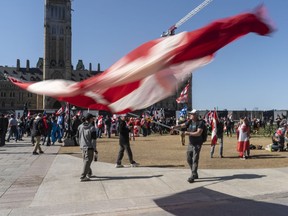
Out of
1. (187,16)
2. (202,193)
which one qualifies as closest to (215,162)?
(202,193)

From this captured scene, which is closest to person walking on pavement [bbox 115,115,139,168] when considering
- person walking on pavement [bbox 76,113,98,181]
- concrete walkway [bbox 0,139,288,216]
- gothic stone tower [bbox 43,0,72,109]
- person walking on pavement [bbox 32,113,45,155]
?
concrete walkway [bbox 0,139,288,216]

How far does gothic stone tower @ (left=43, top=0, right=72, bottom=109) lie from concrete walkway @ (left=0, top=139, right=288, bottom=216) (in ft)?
385

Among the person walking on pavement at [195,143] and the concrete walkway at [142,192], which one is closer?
the concrete walkway at [142,192]

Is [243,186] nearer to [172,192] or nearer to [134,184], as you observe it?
[172,192]

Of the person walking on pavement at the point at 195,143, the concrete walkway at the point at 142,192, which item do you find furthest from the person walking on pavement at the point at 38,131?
the person walking on pavement at the point at 195,143

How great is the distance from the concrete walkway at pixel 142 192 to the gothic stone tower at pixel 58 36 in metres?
117

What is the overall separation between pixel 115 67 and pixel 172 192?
409 centimetres

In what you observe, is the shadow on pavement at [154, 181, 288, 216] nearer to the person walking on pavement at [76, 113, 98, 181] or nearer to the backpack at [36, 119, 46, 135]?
the person walking on pavement at [76, 113, 98, 181]

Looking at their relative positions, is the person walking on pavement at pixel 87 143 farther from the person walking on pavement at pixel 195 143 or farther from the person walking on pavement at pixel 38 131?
the person walking on pavement at pixel 38 131

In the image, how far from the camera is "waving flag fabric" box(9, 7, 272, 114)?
5.81m

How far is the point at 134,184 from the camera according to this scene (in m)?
10.2

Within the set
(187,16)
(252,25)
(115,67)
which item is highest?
(187,16)

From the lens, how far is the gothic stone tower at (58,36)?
126500 millimetres

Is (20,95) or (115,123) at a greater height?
(20,95)
